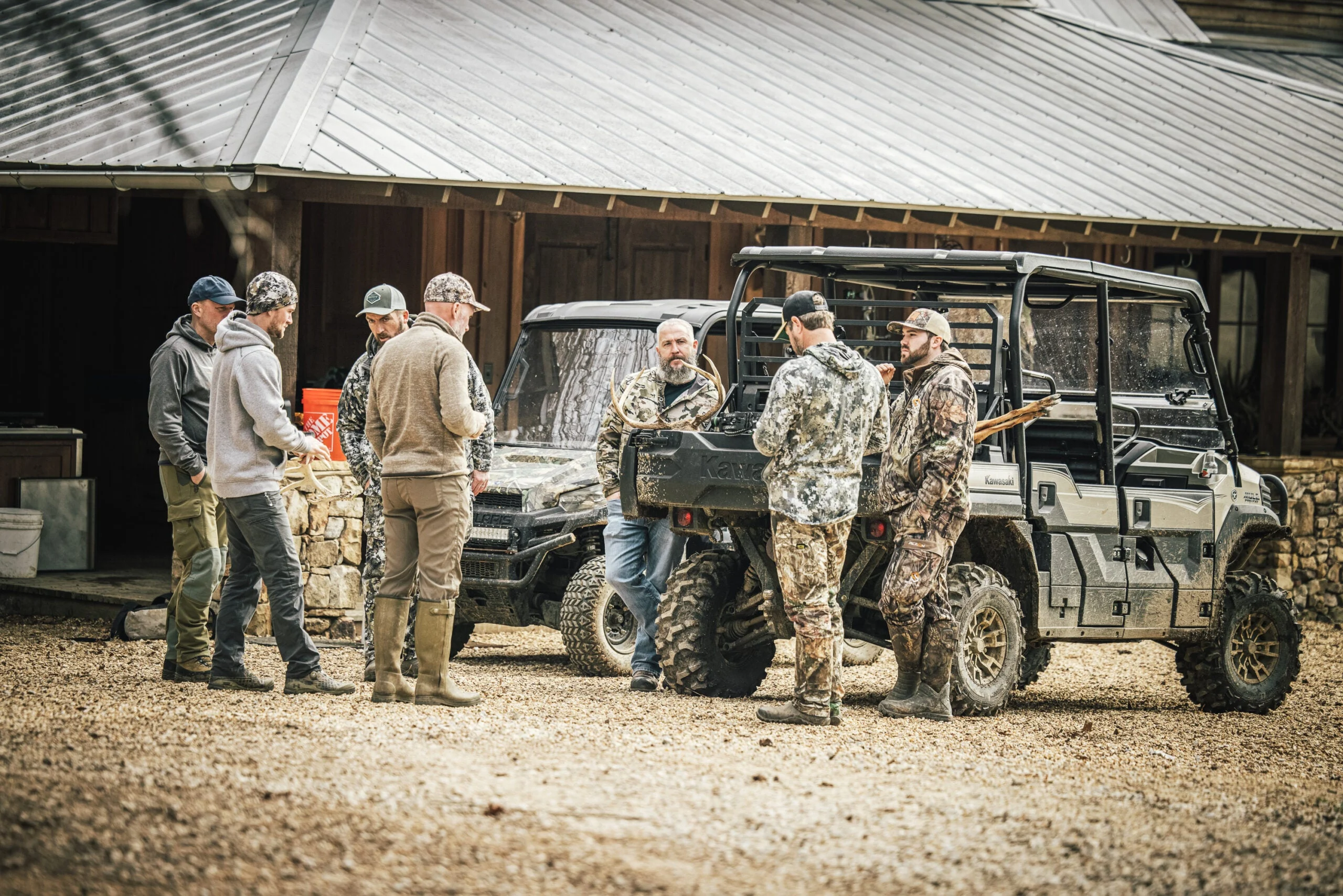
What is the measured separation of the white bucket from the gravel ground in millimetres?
3229

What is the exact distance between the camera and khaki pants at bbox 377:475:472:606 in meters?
7.39

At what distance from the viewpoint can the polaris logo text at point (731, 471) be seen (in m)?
7.82

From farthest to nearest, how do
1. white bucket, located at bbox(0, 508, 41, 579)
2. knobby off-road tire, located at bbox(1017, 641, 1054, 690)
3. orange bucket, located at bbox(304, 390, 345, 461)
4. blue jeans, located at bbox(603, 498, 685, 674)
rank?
white bucket, located at bbox(0, 508, 41, 579)
orange bucket, located at bbox(304, 390, 345, 461)
knobby off-road tire, located at bbox(1017, 641, 1054, 690)
blue jeans, located at bbox(603, 498, 685, 674)

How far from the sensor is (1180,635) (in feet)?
30.3

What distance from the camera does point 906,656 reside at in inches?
313

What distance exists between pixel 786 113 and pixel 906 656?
733cm

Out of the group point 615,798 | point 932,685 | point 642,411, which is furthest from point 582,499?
point 615,798

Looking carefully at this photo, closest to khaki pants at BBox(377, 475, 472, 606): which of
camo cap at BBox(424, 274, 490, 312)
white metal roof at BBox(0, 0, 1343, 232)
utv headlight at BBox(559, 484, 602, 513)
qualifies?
camo cap at BBox(424, 274, 490, 312)

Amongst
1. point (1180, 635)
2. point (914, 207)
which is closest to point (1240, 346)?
point (914, 207)

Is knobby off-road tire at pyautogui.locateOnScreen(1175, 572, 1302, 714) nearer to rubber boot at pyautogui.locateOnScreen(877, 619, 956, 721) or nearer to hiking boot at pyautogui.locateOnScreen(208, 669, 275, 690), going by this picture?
rubber boot at pyautogui.locateOnScreen(877, 619, 956, 721)

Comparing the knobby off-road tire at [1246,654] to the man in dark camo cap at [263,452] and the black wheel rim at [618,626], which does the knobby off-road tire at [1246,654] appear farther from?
the man in dark camo cap at [263,452]

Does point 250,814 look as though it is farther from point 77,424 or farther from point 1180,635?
point 77,424

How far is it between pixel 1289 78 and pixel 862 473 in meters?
13.6

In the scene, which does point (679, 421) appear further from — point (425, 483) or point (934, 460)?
point (425, 483)
